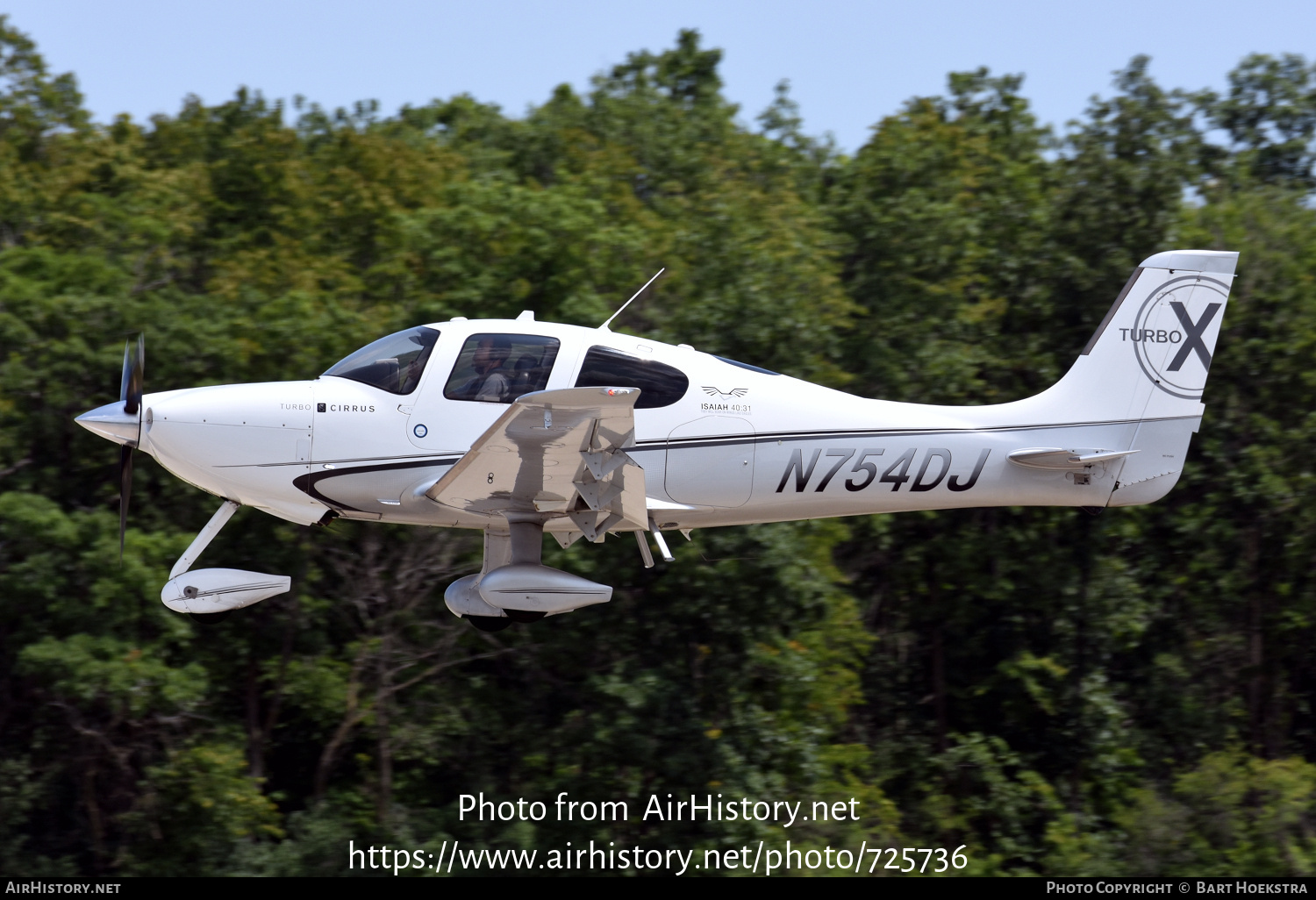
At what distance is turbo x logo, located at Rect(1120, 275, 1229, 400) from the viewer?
10961 millimetres

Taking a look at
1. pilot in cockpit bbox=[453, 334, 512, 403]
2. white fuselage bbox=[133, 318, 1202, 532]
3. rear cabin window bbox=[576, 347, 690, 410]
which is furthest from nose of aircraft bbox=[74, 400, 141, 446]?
rear cabin window bbox=[576, 347, 690, 410]

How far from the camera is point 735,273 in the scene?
1491 cm

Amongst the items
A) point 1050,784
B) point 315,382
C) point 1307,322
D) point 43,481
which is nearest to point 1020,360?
point 1307,322

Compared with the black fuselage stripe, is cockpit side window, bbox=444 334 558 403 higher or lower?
higher

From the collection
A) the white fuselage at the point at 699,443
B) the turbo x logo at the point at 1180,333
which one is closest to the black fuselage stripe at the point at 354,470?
the white fuselage at the point at 699,443

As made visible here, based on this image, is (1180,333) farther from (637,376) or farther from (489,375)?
(489,375)

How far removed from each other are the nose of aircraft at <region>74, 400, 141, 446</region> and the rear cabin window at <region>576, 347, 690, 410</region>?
3.12 metres

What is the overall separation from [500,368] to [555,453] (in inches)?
37.0

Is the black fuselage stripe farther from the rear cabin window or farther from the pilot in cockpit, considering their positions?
the rear cabin window

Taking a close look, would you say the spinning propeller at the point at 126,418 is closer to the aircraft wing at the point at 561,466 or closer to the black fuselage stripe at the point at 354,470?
the black fuselage stripe at the point at 354,470

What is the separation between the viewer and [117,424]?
9.66m

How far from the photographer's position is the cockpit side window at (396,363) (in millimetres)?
9805

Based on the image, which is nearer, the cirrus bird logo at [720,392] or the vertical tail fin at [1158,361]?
the cirrus bird logo at [720,392]

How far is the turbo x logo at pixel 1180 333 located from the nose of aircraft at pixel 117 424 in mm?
7531
